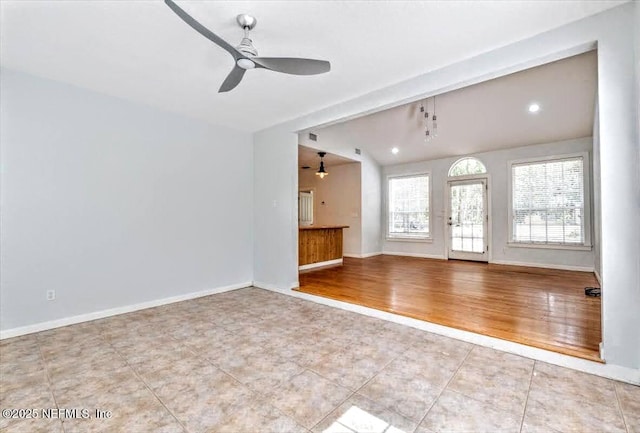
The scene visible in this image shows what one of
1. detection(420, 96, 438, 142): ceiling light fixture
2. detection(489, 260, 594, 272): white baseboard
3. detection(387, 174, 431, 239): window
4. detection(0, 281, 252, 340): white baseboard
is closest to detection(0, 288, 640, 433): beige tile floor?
detection(0, 281, 252, 340): white baseboard

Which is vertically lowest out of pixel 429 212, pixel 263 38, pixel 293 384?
pixel 293 384

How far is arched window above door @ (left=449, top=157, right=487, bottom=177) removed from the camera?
7.04m

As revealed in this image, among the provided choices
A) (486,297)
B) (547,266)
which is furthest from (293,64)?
(547,266)

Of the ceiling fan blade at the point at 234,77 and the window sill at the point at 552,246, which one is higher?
the ceiling fan blade at the point at 234,77

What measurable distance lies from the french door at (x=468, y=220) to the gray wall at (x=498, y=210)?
0.50 ft

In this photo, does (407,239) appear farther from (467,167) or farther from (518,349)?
(518,349)

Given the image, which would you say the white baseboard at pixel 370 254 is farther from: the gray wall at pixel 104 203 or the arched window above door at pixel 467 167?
the gray wall at pixel 104 203

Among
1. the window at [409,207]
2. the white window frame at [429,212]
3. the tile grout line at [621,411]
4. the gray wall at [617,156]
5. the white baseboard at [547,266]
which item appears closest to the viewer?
the tile grout line at [621,411]

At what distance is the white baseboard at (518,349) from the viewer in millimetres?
2143

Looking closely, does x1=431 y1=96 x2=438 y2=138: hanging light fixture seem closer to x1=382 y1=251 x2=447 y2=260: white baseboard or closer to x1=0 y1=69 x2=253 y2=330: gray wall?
x1=382 y1=251 x2=447 y2=260: white baseboard

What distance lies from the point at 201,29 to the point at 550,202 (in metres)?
7.05

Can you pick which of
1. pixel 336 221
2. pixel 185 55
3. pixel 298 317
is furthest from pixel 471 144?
pixel 185 55

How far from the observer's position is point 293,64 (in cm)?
230

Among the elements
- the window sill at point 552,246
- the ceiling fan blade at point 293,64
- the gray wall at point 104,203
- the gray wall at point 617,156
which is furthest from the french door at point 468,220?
the ceiling fan blade at point 293,64
